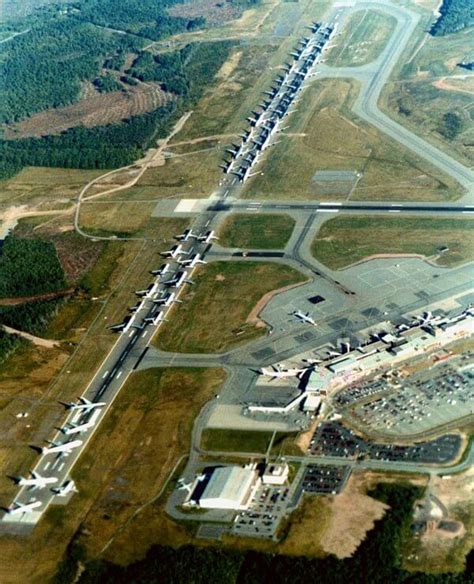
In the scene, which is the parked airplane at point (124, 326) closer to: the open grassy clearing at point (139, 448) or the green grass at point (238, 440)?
the open grassy clearing at point (139, 448)

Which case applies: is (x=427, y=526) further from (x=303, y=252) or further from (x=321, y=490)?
(x=303, y=252)

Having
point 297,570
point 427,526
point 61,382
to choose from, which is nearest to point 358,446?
point 427,526

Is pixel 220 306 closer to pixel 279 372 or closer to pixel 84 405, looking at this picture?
pixel 279 372

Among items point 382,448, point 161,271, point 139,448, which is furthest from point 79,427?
point 161,271

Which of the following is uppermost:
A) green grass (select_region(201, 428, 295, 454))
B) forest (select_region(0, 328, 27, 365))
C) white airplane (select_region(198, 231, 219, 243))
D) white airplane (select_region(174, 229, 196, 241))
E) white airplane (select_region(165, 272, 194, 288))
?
green grass (select_region(201, 428, 295, 454))

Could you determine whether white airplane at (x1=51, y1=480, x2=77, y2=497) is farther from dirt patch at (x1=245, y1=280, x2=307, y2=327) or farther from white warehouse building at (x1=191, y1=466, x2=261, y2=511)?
dirt patch at (x1=245, y1=280, x2=307, y2=327)

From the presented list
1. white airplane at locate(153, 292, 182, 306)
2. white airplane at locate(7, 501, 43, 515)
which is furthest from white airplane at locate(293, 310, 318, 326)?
white airplane at locate(7, 501, 43, 515)

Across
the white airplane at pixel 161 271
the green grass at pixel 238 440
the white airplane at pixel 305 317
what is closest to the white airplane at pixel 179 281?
the white airplane at pixel 161 271

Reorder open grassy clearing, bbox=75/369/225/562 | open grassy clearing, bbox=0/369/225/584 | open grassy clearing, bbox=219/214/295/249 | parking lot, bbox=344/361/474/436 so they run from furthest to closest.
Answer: open grassy clearing, bbox=219/214/295/249 < parking lot, bbox=344/361/474/436 < open grassy clearing, bbox=75/369/225/562 < open grassy clearing, bbox=0/369/225/584

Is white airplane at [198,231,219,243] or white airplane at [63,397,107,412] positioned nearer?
white airplane at [63,397,107,412]
